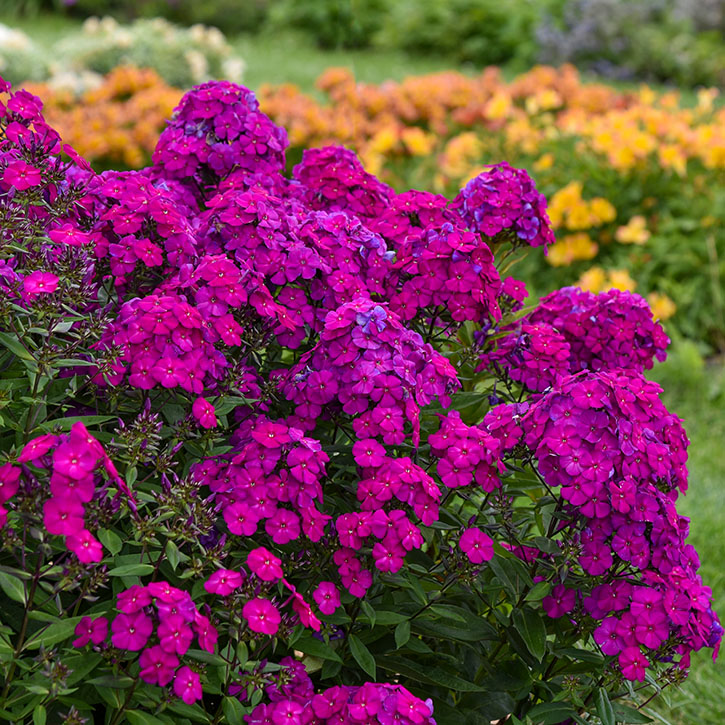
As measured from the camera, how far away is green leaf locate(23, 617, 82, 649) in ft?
5.06

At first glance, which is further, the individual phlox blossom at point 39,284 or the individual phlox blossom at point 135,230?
the individual phlox blossom at point 135,230

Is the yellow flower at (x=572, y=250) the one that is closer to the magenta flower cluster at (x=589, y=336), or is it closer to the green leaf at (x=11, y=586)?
the magenta flower cluster at (x=589, y=336)

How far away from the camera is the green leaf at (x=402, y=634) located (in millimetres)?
1740

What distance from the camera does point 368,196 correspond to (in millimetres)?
2414

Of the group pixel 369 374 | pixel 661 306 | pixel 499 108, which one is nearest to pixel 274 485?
pixel 369 374

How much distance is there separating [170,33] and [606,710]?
35.0ft

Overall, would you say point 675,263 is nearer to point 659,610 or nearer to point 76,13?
point 659,610

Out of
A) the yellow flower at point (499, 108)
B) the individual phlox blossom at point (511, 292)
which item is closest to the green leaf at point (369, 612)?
the individual phlox blossom at point (511, 292)

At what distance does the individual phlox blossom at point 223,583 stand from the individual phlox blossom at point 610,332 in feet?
3.32

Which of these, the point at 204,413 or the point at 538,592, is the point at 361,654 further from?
the point at 204,413

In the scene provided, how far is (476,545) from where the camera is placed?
1785 mm

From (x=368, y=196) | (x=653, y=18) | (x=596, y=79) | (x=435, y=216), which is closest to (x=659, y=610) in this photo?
(x=435, y=216)

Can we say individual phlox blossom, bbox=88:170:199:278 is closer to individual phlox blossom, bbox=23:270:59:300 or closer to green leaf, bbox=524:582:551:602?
individual phlox blossom, bbox=23:270:59:300

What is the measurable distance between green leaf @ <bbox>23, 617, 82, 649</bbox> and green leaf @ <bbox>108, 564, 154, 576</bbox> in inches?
3.5
